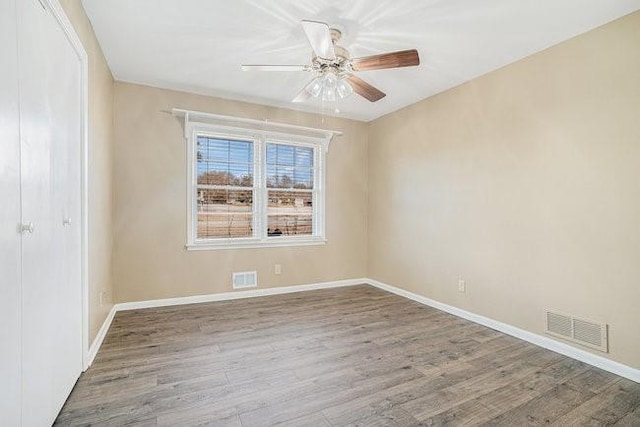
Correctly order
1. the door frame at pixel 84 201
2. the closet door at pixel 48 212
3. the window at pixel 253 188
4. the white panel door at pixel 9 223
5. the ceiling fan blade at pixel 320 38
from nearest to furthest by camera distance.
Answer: the white panel door at pixel 9 223, the closet door at pixel 48 212, the ceiling fan blade at pixel 320 38, the door frame at pixel 84 201, the window at pixel 253 188

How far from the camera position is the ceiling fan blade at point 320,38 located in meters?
1.90

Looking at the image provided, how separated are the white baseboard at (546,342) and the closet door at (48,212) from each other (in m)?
3.50

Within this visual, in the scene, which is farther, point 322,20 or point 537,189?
point 537,189

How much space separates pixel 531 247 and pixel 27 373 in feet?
11.7

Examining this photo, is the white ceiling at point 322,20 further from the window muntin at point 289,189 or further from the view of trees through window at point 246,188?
the window muntin at point 289,189

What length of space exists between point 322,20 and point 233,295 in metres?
3.25

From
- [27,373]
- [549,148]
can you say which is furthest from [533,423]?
[27,373]

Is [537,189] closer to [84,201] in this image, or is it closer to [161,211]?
[84,201]

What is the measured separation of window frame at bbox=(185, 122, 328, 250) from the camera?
3869 mm

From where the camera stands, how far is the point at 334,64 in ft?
8.05

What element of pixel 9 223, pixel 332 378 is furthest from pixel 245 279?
pixel 9 223

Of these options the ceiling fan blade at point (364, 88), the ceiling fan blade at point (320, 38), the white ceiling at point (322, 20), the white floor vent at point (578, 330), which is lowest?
the white floor vent at point (578, 330)

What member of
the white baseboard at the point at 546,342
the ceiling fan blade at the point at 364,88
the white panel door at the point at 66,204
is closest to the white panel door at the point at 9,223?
the white panel door at the point at 66,204

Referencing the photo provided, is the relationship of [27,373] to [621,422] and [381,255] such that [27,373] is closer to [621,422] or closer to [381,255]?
[621,422]
